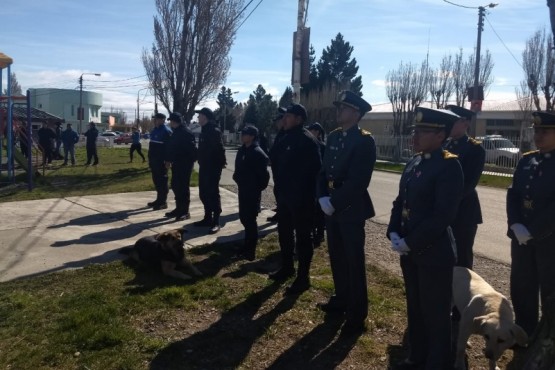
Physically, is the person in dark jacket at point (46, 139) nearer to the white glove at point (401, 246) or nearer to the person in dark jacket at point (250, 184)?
the person in dark jacket at point (250, 184)

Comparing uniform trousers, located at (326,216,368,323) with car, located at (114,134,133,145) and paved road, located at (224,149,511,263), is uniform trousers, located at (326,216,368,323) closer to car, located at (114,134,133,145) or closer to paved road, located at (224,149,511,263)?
paved road, located at (224,149,511,263)

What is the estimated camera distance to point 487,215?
38.9 feet

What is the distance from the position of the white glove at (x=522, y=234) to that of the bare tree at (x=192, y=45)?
2077 cm

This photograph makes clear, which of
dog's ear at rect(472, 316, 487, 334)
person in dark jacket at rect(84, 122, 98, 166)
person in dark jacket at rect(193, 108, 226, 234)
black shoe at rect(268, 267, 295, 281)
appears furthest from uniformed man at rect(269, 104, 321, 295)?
person in dark jacket at rect(84, 122, 98, 166)

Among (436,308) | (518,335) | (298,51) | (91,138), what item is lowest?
(518,335)

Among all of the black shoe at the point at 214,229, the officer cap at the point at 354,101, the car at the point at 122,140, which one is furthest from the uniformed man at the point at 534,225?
the car at the point at 122,140

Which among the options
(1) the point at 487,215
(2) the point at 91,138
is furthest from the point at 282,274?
(2) the point at 91,138

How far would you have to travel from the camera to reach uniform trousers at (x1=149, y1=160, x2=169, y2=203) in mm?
10234

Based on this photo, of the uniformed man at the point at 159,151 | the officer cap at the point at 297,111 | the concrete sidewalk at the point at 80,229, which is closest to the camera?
the officer cap at the point at 297,111

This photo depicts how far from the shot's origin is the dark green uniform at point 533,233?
3.93 metres

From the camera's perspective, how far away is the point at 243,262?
687 cm

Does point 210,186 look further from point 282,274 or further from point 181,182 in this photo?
point 282,274

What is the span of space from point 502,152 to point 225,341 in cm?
2274

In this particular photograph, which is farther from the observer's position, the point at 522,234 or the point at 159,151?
the point at 159,151
